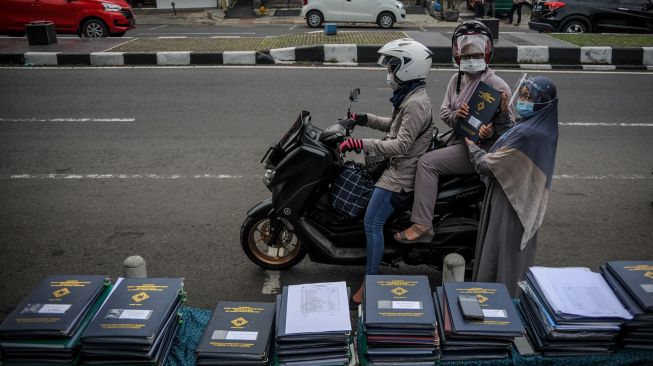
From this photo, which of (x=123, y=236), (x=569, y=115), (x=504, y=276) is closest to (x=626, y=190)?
(x=569, y=115)

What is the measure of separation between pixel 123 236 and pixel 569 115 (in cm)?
665

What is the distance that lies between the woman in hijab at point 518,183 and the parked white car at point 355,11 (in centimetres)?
1559

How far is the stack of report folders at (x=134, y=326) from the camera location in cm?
249

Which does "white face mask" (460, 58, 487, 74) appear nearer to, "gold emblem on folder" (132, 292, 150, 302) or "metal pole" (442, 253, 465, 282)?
"metal pole" (442, 253, 465, 282)

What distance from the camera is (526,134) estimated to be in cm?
361

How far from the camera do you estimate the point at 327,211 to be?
179 inches

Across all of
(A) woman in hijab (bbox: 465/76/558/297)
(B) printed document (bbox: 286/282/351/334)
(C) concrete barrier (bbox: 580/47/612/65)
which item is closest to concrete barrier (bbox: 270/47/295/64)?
(C) concrete barrier (bbox: 580/47/612/65)

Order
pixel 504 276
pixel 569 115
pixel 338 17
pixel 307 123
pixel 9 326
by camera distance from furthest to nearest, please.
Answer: pixel 338 17, pixel 569 115, pixel 307 123, pixel 504 276, pixel 9 326

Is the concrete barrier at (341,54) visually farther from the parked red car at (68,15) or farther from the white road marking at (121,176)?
the white road marking at (121,176)

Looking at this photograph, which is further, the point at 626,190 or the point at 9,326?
the point at 626,190

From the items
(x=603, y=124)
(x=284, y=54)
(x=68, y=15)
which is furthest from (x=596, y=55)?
(x=68, y=15)

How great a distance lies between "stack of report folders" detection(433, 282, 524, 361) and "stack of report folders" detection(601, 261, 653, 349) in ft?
1.60

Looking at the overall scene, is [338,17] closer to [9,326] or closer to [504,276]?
[504,276]

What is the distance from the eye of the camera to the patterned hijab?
11.8 feet
